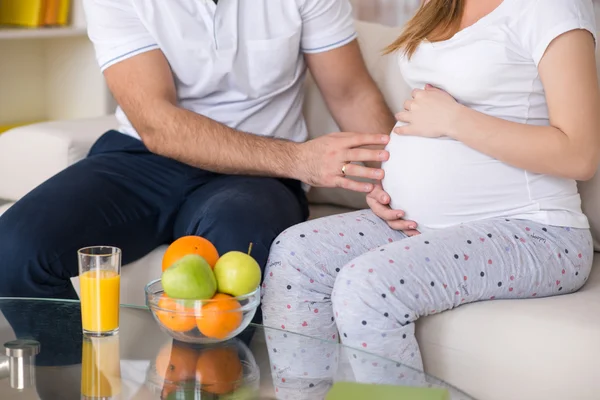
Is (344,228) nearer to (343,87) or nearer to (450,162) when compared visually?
(450,162)

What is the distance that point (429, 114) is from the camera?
59.2 inches

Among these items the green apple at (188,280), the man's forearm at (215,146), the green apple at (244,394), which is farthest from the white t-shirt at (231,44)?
the green apple at (244,394)

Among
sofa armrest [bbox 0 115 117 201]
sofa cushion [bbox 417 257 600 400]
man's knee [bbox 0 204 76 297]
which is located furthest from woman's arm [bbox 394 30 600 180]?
sofa armrest [bbox 0 115 117 201]

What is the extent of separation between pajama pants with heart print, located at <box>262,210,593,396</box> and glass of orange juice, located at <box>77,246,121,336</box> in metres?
0.23

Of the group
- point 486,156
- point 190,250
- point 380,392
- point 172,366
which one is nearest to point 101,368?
point 172,366

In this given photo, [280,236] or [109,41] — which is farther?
[109,41]

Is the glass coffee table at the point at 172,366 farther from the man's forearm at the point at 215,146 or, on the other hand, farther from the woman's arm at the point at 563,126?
the man's forearm at the point at 215,146

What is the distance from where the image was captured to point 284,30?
189 cm

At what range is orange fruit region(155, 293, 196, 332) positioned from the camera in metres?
1.11

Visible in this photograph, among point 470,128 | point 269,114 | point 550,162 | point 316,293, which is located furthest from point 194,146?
point 550,162

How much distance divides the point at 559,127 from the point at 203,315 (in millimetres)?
649

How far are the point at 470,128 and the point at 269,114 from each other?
2.02ft

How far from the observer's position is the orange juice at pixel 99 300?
45.9 inches

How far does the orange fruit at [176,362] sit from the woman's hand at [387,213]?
533 mm
